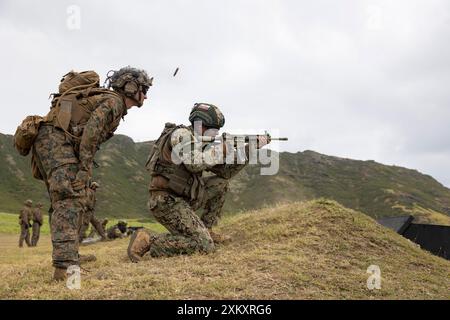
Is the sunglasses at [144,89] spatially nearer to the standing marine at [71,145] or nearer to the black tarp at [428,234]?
the standing marine at [71,145]

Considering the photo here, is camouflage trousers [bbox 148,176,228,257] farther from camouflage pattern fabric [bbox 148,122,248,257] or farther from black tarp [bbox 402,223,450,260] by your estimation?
black tarp [bbox 402,223,450,260]

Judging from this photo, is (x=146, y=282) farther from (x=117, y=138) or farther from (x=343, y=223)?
(x=117, y=138)

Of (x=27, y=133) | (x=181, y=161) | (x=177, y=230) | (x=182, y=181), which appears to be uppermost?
(x=27, y=133)

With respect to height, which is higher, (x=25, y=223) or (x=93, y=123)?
(x=93, y=123)

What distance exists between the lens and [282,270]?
5.65 m

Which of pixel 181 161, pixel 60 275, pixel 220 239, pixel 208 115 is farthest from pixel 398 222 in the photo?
pixel 60 275

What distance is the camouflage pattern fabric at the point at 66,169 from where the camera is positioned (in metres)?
5.75

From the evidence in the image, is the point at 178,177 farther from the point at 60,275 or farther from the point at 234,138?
the point at 60,275

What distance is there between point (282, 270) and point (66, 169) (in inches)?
117

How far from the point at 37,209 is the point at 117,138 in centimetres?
15284

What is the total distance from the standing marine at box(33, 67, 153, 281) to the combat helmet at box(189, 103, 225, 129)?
1.32 meters

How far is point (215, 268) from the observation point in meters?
5.88

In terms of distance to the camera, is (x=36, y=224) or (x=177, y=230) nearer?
(x=177, y=230)
